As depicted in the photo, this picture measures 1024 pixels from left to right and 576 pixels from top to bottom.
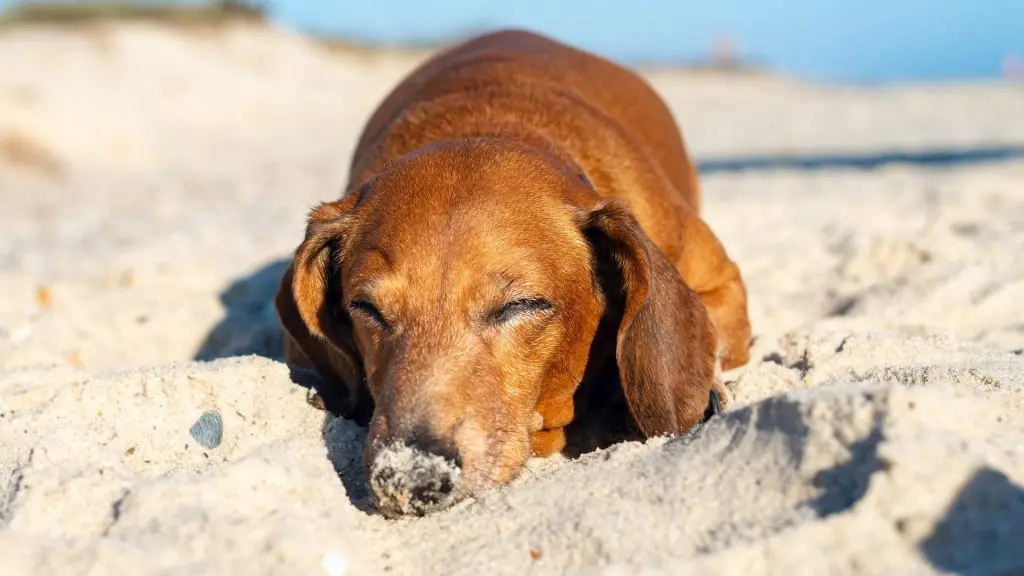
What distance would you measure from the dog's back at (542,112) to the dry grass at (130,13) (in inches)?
797

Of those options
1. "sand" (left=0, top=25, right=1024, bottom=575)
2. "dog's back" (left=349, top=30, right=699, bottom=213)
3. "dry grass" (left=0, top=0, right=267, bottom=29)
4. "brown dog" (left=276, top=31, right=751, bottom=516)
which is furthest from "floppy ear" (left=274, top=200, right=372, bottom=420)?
"dry grass" (left=0, top=0, right=267, bottom=29)

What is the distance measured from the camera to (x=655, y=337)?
3.27m

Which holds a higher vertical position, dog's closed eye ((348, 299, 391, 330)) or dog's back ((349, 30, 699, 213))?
dog's back ((349, 30, 699, 213))

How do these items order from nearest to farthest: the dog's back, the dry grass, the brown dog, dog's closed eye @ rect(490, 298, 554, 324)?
the brown dog → dog's closed eye @ rect(490, 298, 554, 324) → the dog's back → the dry grass

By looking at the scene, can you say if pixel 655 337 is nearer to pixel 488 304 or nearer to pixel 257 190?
pixel 488 304

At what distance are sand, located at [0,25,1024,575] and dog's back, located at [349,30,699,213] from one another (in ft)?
2.87

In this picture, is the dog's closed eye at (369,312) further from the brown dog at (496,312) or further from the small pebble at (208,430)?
the small pebble at (208,430)

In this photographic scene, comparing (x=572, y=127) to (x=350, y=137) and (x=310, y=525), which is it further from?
(x=350, y=137)

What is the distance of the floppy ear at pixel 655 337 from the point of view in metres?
3.23

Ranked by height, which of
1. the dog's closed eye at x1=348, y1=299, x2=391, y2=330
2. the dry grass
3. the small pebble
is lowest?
the dry grass

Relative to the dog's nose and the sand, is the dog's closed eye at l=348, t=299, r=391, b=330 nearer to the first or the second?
the sand

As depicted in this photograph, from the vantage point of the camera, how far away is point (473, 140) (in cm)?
365

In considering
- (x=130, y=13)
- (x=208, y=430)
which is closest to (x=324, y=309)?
(x=208, y=430)

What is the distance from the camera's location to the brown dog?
286cm
